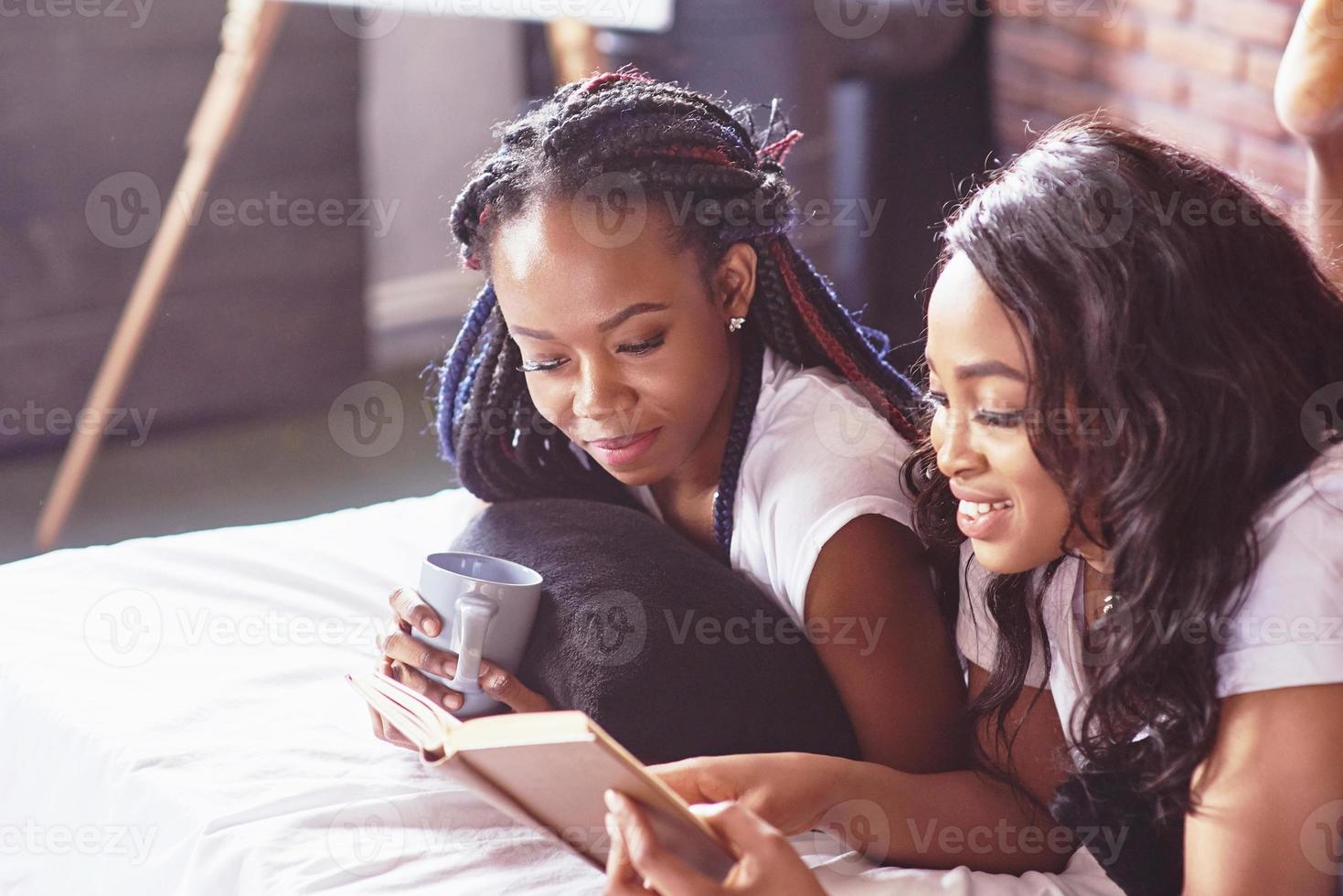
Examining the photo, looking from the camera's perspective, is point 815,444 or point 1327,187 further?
point 1327,187

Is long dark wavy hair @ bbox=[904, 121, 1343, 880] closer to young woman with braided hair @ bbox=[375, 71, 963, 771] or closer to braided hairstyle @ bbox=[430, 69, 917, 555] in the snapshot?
young woman with braided hair @ bbox=[375, 71, 963, 771]

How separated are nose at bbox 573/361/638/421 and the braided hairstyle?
0.13 metres

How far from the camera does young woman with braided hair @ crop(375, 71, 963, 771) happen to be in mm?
1154

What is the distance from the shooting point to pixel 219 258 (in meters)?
3.02

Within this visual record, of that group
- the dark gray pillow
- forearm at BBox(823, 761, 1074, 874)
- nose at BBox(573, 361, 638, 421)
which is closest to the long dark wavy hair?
forearm at BBox(823, 761, 1074, 874)

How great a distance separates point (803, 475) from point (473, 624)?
0.30m

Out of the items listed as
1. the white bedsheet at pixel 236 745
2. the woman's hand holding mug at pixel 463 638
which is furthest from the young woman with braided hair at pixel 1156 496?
the woman's hand holding mug at pixel 463 638

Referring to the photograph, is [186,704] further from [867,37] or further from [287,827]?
[867,37]

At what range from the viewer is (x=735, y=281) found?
1.28 metres

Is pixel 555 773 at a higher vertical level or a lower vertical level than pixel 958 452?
lower

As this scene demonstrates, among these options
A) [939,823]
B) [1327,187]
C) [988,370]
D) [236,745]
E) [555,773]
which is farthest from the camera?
[1327,187]

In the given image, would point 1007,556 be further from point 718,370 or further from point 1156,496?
point 718,370

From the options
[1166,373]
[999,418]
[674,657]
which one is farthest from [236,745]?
[1166,373]

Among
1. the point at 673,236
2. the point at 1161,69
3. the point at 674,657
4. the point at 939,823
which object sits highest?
the point at 1161,69
